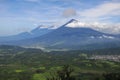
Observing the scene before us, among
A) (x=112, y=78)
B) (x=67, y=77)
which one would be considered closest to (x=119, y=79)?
(x=112, y=78)

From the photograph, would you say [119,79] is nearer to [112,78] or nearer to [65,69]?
[112,78]

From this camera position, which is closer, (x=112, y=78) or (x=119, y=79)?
(x=119, y=79)

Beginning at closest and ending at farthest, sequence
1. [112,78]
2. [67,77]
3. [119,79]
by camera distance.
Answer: [67,77] < [119,79] < [112,78]

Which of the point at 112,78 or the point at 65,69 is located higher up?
the point at 65,69

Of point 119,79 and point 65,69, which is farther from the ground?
point 65,69

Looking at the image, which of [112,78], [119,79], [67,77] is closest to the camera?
[67,77]

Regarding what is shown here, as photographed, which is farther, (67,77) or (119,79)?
(119,79)

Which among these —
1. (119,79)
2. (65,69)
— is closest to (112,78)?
(119,79)

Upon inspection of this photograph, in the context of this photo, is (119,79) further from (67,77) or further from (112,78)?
(67,77)

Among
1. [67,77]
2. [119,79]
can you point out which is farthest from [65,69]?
[119,79]
